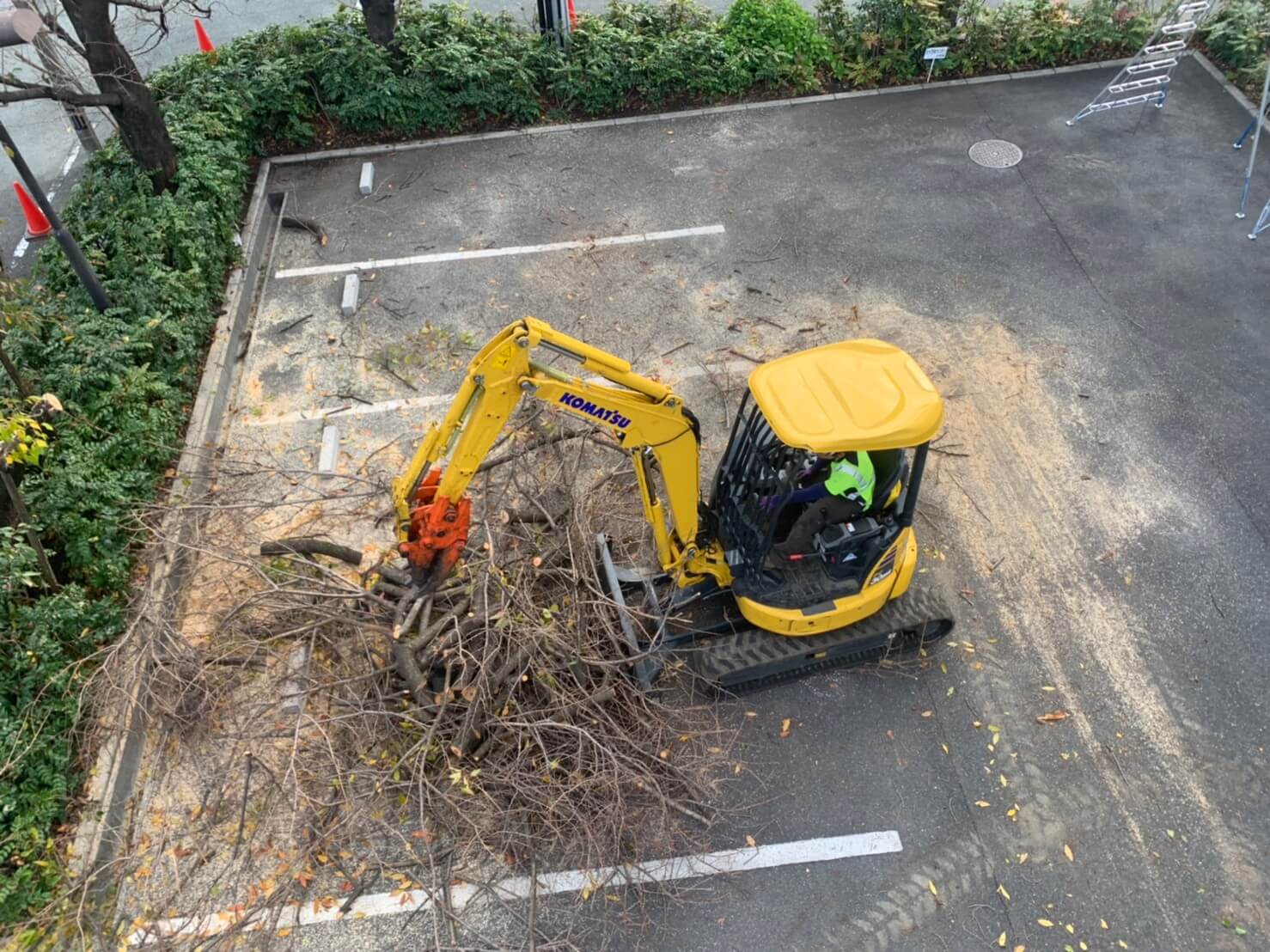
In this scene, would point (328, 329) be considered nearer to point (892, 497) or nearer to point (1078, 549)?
point (892, 497)

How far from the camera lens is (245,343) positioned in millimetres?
9758

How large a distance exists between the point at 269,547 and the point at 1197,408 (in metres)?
9.25

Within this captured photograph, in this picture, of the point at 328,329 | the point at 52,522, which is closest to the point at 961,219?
the point at 328,329

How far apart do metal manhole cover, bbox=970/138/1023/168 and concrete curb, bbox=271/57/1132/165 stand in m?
1.72

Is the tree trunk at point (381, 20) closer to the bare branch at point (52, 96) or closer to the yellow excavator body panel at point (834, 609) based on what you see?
the bare branch at point (52, 96)

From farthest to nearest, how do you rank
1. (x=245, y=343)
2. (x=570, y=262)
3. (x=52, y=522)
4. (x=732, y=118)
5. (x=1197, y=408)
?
(x=732, y=118) → (x=570, y=262) → (x=245, y=343) → (x=1197, y=408) → (x=52, y=522)

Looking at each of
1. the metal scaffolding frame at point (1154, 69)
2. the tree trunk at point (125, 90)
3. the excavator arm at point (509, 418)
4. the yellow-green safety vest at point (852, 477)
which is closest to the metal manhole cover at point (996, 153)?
the metal scaffolding frame at point (1154, 69)

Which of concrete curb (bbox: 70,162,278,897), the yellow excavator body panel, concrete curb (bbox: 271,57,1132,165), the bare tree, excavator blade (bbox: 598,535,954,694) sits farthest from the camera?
concrete curb (bbox: 271,57,1132,165)

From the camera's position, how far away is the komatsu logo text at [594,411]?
5340 mm

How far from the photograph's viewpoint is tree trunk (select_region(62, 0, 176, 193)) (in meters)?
9.16

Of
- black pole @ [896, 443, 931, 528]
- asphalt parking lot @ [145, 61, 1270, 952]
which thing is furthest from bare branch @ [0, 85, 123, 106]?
black pole @ [896, 443, 931, 528]

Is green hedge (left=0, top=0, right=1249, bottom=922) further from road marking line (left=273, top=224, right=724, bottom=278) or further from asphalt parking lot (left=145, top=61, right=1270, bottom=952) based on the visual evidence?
road marking line (left=273, top=224, right=724, bottom=278)

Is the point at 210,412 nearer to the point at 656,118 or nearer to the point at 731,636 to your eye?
the point at 731,636

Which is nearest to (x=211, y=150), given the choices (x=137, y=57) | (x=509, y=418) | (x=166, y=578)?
(x=137, y=57)
